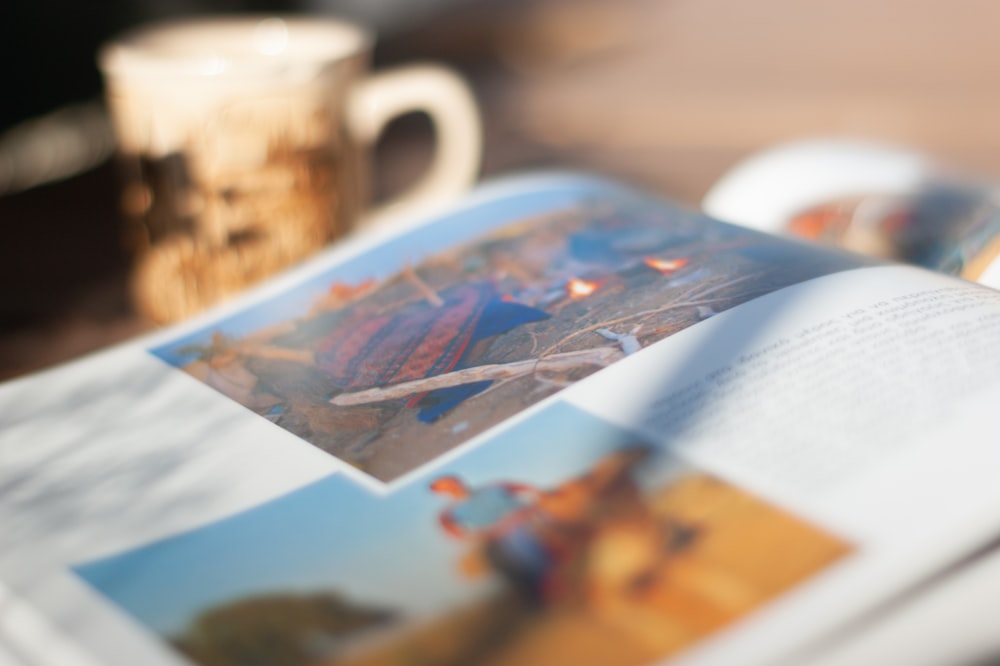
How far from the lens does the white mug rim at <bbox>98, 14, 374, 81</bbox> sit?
407mm

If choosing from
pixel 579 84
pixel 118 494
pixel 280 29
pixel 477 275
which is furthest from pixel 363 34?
pixel 579 84

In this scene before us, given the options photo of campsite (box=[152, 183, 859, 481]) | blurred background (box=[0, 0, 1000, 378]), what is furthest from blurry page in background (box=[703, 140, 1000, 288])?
blurred background (box=[0, 0, 1000, 378])

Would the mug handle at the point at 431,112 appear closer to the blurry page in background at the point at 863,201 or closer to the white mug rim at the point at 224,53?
the white mug rim at the point at 224,53

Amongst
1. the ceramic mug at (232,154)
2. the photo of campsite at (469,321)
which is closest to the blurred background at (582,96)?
the ceramic mug at (232,154)

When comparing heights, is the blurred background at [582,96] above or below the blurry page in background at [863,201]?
below

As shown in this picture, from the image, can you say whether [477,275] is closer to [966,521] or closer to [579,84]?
[966,521]

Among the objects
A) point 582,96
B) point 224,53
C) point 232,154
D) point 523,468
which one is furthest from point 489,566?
point 582,96

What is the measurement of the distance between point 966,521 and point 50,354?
0.39m

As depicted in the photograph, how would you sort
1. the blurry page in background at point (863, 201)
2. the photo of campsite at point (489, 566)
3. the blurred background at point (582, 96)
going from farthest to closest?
the blurred background at point (582, 96)
the blurry page in background at point (863, 201)
the photo of campsite at point (489, 566)

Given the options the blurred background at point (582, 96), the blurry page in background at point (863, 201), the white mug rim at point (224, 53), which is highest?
the white mug rim at point (224, 53)

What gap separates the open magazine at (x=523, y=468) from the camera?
0.21 meters

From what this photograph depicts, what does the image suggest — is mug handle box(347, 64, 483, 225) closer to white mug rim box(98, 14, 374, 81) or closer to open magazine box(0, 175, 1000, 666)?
white mug rim box(98, 14, 374, 81)

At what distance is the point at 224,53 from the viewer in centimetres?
50

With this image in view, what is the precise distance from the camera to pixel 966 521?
22 cm
